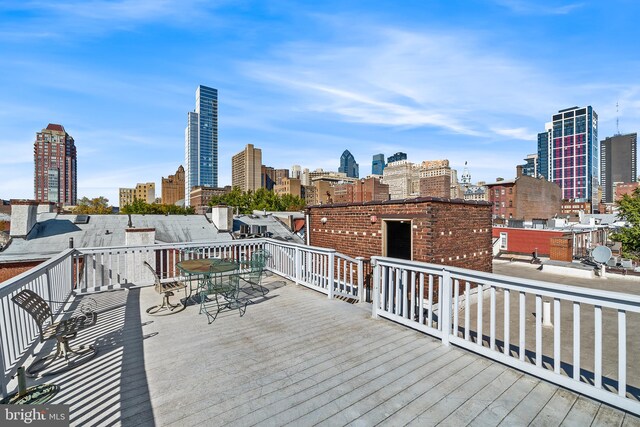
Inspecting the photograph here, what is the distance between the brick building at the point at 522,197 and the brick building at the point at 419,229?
45.0 metres

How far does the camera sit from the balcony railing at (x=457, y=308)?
2.42m

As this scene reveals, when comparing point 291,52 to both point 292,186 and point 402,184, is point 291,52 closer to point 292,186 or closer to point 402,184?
point 402,184

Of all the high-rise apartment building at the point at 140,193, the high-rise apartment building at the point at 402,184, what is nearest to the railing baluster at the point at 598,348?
the high-rise apartment building at the point at 402,184

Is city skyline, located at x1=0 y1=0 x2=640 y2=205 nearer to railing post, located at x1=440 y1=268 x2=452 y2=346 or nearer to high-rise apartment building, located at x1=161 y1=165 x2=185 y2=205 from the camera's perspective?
railing post, located at x1=440 y1=268 x2=452 y2=346

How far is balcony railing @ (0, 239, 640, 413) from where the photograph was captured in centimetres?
242

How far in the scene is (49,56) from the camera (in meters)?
8.23

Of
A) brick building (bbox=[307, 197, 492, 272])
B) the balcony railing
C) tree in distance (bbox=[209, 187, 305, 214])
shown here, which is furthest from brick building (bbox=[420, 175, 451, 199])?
tree in distance (bbox=[209, 187, 305, 214])

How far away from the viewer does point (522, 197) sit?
48.6 meters

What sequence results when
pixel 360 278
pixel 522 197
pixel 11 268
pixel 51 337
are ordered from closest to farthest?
1. pixel 51 337
2. pixel 360 278
3. pixel 11 268
4. pixel 522 197

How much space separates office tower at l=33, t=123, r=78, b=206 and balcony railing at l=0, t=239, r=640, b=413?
16407 centimetres

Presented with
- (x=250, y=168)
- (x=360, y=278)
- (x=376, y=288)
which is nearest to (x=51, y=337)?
(x=376, y=288)

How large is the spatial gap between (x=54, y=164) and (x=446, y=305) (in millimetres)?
179017

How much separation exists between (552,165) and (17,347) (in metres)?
238

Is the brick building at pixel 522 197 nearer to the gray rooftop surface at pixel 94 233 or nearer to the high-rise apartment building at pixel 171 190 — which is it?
the gray rooftop surface at pixel 94 233
